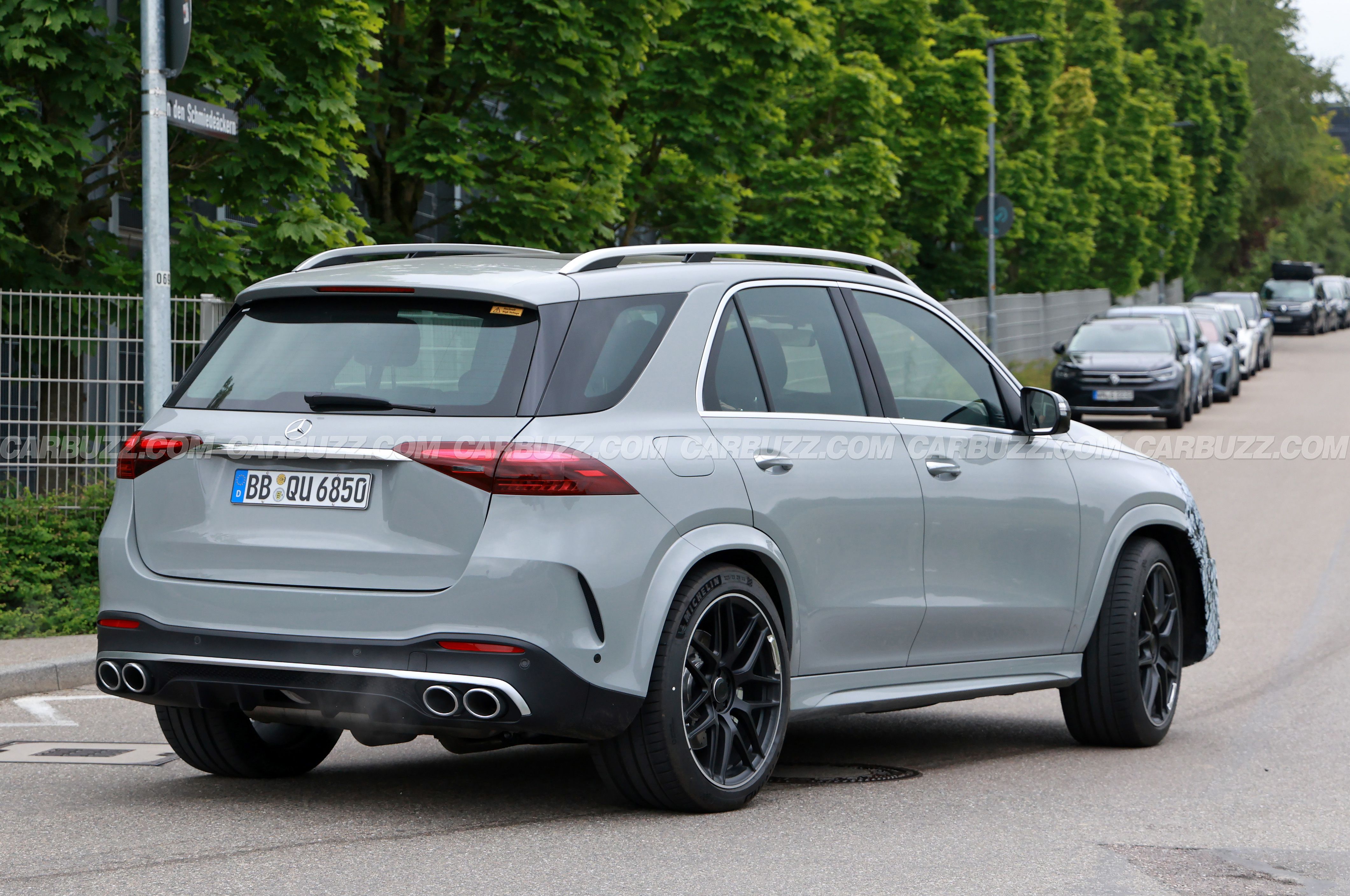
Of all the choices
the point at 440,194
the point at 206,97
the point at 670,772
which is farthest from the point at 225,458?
the point at 440,194

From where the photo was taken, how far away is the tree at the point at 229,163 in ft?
43.7

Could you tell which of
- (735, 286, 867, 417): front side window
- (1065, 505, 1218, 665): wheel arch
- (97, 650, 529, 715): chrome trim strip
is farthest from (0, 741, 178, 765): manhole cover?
(1065, 505, 1218, 665): wheel arch

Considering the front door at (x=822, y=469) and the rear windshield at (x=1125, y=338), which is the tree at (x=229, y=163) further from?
the rear windshield at (x=1125, y=338)

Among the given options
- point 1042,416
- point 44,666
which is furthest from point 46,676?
point 1042,416

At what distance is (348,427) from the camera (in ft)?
18.3

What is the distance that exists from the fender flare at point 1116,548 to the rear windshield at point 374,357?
2.97 metres

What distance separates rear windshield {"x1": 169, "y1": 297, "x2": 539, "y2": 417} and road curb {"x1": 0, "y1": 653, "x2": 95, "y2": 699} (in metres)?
3.67

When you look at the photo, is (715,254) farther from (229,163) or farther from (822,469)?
(229,163)

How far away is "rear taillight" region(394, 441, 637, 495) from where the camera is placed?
5.39m

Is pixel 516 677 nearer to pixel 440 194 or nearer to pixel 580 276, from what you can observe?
pixel 580 276

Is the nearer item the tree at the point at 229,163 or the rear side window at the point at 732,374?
the rear side window at the point at 732,374

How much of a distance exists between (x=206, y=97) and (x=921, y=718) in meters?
7.77

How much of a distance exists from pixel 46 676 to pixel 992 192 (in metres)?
31.3

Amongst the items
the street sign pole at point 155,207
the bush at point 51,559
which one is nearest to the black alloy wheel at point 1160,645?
the street sign pole at point 155,207
